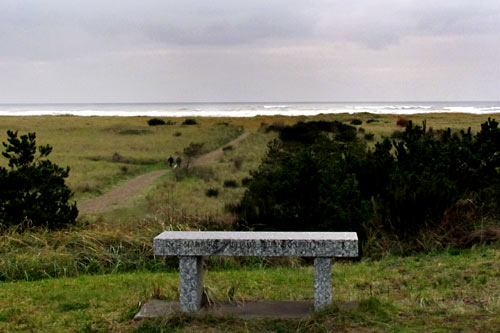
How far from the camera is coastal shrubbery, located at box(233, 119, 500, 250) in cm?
978

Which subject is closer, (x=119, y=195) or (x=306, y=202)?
(x=306, y=202)

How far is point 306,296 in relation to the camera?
645 cm

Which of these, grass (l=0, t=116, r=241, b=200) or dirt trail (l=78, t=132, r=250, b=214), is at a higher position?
grass (l=0, t=116, r=241, b=200)

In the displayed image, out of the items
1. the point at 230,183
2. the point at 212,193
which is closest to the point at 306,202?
the point at 212,193

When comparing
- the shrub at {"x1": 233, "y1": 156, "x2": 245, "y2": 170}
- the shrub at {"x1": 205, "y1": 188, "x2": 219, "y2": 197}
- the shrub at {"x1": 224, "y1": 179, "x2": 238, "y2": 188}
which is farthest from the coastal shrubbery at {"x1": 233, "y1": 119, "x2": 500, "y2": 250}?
the shrub at {"x1": 233, "y1": 156, "x2": 245, "y2": 170}

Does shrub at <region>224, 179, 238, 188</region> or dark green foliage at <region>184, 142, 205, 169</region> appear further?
dark green foliage at <region>184, 142, 205, 169</region>

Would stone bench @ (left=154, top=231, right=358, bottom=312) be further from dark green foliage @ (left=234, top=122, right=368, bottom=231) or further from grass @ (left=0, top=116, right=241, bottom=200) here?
grass @ (left=0, top=116, right=241, bottom=200)

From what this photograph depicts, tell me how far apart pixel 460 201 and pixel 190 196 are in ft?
41.6

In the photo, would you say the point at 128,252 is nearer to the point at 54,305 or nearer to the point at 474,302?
the point at 54,305

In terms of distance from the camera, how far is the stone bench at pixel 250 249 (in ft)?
17.1

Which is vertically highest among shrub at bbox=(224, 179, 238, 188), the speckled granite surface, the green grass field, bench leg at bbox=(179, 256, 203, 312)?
the speckled granite surface

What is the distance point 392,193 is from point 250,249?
5458 mm

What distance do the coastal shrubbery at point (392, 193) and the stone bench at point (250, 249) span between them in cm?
448

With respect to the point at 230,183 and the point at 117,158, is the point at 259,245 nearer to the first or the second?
the point at 230,183
